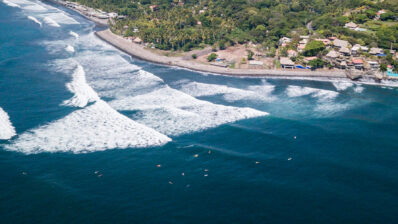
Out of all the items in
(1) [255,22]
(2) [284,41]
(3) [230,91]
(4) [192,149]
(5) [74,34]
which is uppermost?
(1) [255,22]

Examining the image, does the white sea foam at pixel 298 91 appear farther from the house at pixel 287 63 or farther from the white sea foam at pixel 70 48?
the white sea foam at pixel 70 48

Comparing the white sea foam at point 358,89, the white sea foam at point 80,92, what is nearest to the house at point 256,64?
the white sea foam at point 358,89

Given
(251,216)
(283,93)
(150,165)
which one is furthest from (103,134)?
(283,93)

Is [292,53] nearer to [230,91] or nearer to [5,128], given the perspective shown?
[230,91]

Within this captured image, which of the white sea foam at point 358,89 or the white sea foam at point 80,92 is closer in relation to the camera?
the white sea foam at point 80,92

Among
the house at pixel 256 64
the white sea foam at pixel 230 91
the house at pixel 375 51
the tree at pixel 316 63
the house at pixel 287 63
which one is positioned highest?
the house at pixel 375 51

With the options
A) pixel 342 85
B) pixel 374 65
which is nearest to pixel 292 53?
pixel 342 85

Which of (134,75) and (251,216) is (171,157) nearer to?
(251,216)
